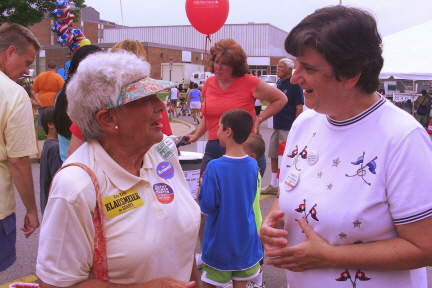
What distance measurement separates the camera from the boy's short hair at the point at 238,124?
10.5 feet

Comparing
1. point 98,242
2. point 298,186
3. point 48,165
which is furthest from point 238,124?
point 98,242

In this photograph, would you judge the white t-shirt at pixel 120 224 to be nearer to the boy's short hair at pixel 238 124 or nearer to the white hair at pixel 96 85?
the white hair at pixel 96 85

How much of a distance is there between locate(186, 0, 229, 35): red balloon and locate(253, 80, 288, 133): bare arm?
1.64 m

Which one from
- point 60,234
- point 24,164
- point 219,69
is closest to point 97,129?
point 60,234

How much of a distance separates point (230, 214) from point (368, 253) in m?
1.62

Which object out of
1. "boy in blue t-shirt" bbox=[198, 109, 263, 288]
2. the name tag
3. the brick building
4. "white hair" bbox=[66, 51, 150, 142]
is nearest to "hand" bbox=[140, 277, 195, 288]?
the name tag

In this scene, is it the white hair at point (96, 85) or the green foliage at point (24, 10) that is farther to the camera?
the green foliage at point (24, 10)

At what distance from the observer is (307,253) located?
1.61m

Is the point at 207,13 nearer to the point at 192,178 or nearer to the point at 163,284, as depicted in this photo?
the point at 192,178

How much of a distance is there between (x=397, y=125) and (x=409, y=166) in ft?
0.57

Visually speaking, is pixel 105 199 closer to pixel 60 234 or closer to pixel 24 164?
pixel 60 234

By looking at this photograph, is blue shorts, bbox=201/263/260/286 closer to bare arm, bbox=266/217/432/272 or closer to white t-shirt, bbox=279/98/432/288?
white t-shirt, bbox=279/98/432/288

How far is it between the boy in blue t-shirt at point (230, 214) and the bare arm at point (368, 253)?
1.41 metres

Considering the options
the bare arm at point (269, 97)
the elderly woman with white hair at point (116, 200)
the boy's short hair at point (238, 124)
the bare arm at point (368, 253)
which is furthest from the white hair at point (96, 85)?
the bare arm at point (269, 97)
